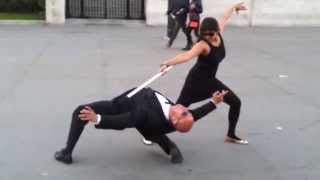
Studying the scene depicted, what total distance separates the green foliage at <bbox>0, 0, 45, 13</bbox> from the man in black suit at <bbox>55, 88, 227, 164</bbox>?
19741 mm

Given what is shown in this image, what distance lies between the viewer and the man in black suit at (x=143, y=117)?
19.8 feet

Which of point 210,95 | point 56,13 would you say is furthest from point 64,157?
point 56,13

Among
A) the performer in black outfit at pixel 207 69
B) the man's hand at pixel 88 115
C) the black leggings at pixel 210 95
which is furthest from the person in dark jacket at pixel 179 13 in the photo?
the man's hand at pixel 88 115

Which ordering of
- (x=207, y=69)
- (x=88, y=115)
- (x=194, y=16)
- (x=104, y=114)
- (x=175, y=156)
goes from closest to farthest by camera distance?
(x=88, y=115)
(x=104, y=114)
(x=175, y=156)
(x=207, y=69)
(x=194, y=16)

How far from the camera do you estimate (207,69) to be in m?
6.90

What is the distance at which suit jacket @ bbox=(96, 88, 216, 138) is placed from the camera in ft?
20.1

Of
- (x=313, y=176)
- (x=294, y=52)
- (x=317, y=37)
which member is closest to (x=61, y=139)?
(x=313, y=176)

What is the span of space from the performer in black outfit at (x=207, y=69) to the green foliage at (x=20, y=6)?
19.2 metres

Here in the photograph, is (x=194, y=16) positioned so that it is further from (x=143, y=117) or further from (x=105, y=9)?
(x=143, y=117)

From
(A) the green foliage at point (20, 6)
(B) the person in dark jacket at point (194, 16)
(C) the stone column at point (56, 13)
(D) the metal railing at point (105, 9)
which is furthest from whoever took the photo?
(A) the green foliage at point (20, 6)

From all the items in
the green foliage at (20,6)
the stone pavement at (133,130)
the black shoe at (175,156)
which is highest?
the black shoe at (175,156)

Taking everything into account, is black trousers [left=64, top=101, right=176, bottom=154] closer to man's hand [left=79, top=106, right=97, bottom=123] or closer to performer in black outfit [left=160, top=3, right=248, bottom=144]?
man's hand [left=79, top=106, right=97, bottom=123]

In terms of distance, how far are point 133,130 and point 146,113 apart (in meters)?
1.64

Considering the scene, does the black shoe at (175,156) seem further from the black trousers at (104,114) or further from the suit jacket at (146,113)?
the suit jacket at (146,113)
